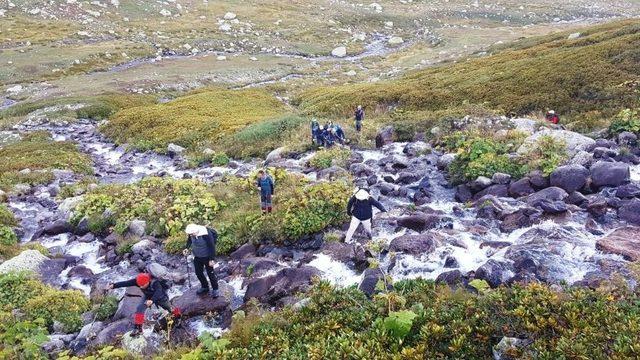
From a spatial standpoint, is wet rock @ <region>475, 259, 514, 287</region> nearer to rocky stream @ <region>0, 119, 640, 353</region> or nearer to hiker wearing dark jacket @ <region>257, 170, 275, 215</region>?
rocky stream @ <region>0, 119, 640, 353</region>

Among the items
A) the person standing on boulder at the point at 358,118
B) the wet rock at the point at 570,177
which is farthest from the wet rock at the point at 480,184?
the person standing on boulder at the point at 358,118

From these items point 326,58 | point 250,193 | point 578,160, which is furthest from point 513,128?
point 326,58

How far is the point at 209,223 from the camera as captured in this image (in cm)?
1850

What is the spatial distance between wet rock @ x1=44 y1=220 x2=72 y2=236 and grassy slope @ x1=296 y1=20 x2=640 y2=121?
21.8 metres

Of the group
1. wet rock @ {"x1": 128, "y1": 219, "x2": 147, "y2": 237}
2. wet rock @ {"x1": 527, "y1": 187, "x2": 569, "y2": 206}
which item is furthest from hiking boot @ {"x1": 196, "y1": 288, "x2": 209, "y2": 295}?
wet rock @ {"x1": 527, "y1": 187, "x2": 569, "y2": 206}

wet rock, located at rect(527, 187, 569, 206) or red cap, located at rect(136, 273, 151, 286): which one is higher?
red cap, located at rect(136, 273, 151, 286)

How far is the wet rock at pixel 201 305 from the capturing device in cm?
1259

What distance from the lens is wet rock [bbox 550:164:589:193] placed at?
16.7 metres

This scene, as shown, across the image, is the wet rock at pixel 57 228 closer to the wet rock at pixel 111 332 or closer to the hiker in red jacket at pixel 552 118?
the wet rock at pixel 111 332

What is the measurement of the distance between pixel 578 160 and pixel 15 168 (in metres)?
30.0

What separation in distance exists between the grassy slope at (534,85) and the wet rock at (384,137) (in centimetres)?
560

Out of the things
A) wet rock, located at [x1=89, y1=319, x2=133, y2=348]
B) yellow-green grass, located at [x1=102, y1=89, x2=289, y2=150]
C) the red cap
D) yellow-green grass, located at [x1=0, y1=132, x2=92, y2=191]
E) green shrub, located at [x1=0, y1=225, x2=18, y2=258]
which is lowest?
yellow-green grass, located at [x1=102, y1=89, x2=289, y2=150]

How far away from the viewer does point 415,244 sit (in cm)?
1380

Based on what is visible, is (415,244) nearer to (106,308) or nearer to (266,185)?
(266,185)
